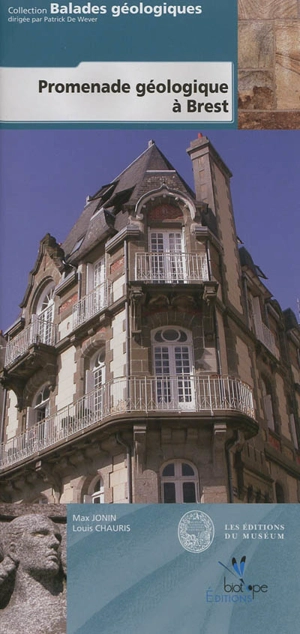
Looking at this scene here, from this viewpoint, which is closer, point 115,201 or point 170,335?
point 170,335

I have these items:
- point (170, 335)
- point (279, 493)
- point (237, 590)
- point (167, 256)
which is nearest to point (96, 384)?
point (170, 335)

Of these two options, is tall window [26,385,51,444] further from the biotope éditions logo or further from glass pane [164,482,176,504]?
the biotope éditions logo

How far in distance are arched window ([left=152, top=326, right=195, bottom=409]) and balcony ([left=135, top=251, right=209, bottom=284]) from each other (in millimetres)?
568

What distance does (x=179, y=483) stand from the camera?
24.9 ft

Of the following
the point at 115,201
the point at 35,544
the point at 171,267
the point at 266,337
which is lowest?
the point at 35,544

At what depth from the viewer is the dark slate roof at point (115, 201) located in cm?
855

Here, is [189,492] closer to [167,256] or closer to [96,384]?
[96,384]

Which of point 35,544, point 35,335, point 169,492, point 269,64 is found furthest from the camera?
point 35,335

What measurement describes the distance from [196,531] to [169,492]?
0.81m

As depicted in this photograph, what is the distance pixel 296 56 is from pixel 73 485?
495cm

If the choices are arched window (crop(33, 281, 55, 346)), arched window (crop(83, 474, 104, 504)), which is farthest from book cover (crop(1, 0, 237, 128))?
arched window (crop(83, 474, 104, 504))

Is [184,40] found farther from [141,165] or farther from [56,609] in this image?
[56,609]

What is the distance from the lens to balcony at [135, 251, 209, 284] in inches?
332

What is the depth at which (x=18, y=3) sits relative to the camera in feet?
25.3
